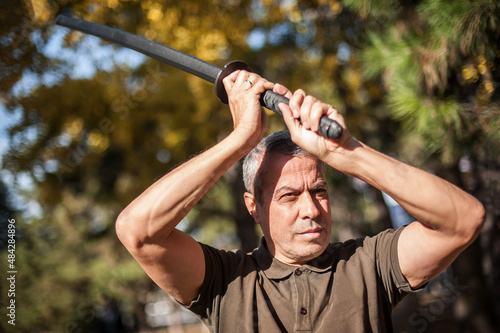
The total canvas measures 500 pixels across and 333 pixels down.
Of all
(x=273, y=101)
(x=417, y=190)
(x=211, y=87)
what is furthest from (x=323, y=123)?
(x=211, y=87)

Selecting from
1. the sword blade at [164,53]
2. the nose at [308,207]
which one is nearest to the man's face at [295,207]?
the nose at [308,207]

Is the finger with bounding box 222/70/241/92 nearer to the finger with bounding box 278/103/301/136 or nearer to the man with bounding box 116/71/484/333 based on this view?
the man with bounding box 116/71/484/333

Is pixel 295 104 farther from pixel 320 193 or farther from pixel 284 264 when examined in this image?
pixel 284 264

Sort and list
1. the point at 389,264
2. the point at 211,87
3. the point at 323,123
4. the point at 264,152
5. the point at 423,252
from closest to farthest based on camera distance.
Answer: the point at 323,123 < the point at 423,252 < the point at 389,264 < the point at 264,152 < the point at 211,87

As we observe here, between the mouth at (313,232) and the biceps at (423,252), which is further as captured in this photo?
the mouth at (313,232)

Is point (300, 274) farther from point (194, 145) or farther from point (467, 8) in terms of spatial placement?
point (194, 145)

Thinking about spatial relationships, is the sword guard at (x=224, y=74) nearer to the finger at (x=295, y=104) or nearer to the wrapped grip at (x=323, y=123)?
the wrapped grip at (x=323, y=123)

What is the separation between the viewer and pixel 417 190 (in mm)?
1376

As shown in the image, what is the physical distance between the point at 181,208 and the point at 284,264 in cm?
49

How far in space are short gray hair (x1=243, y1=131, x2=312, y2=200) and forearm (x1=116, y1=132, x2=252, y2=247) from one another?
29cm

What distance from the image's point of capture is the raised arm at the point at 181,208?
1.41m

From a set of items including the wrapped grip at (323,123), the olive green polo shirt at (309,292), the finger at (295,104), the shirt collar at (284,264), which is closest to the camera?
the wrapped grip at (323,123)

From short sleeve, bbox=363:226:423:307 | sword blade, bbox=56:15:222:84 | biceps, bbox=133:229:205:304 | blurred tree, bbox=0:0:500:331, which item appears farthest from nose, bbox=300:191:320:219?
blurred tree, bbox=0:0:500:331

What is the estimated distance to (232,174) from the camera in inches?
275
